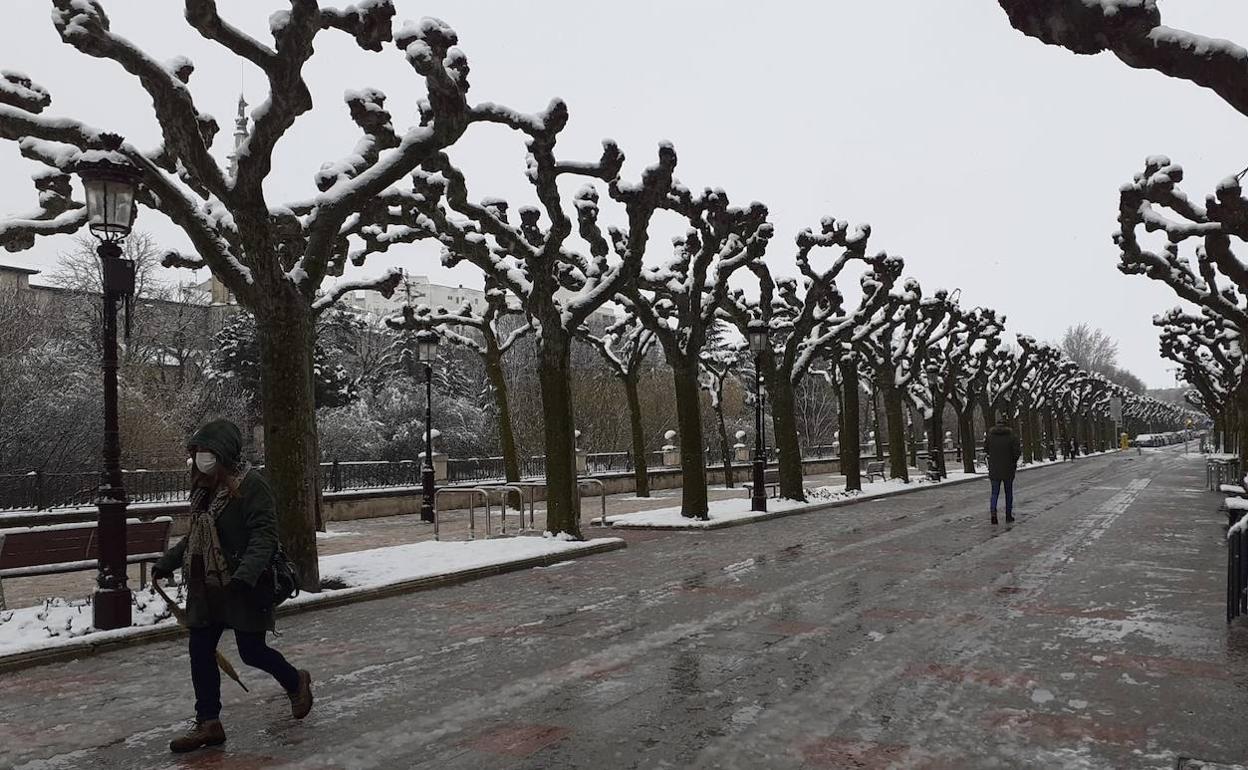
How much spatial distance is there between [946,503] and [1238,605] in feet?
55.7

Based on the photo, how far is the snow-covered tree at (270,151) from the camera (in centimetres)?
991

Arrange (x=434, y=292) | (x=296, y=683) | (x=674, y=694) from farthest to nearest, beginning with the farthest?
(x=434, y=292)
(x=674, y=694)
(x=296, y=683)

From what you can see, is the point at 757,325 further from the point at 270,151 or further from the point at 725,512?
the point at 270,151

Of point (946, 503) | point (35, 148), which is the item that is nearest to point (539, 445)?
point (946, 503)

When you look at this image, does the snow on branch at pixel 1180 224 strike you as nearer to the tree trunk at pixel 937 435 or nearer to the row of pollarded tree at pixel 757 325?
the row of pollarded tree at pixel 757 325

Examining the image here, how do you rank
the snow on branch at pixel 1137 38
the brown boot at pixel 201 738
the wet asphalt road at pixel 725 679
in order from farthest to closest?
the snow on branch at pixel 1137 38
the brown boot at pixel 201 738
the wet asphalt road at pixel 725 679

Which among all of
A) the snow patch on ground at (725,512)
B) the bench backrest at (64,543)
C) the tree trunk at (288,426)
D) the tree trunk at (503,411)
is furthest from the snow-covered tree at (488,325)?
the bench backrest at (64,543)

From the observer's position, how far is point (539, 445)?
141 ft

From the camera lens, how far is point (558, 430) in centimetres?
1619

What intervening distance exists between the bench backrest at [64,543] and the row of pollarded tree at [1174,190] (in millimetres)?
10035

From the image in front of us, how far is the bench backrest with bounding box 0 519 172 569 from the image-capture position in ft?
32.3

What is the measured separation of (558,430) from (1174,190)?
36.1ft

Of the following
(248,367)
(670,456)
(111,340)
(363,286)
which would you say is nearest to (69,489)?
(363,286)

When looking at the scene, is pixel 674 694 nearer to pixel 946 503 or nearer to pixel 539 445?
pixel 946 503
